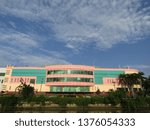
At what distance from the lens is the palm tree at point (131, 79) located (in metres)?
61.5

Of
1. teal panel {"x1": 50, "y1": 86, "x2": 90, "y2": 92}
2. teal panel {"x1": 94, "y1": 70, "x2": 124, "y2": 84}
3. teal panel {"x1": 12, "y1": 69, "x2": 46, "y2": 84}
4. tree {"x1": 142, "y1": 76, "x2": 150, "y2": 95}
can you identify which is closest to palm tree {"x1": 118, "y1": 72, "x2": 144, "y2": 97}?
tree {"x1": 142, "y1": 76, "x2": 150, "y2": 95}

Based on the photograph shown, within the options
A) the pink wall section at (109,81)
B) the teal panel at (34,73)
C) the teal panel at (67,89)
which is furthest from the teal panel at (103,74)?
the teal panel at (34,73)

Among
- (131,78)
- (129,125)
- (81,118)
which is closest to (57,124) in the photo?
(81,118)

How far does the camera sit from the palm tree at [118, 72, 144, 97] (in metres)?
61.5

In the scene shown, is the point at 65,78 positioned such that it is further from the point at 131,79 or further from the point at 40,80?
the point at 131,79

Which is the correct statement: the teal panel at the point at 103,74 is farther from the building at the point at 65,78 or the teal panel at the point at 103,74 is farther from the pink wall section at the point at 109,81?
the pink wall section at the point at 109,81

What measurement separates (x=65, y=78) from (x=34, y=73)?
11.1 m

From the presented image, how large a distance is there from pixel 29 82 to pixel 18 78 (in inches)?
162

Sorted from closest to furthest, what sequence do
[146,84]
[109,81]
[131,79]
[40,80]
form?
[131,79] < [146,84] < [40,80] < [109,81]

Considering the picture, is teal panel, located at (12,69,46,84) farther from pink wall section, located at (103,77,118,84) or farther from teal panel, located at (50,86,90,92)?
pink wall section, located at (103,77,118,84)

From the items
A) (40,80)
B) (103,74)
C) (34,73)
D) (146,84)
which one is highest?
(103,74)

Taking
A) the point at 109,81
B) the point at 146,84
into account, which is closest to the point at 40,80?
the point at 109,81

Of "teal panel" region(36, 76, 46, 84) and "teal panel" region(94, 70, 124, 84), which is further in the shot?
"teal panel" region(94, 70, 124, 84)

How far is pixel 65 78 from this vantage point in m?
63.4
